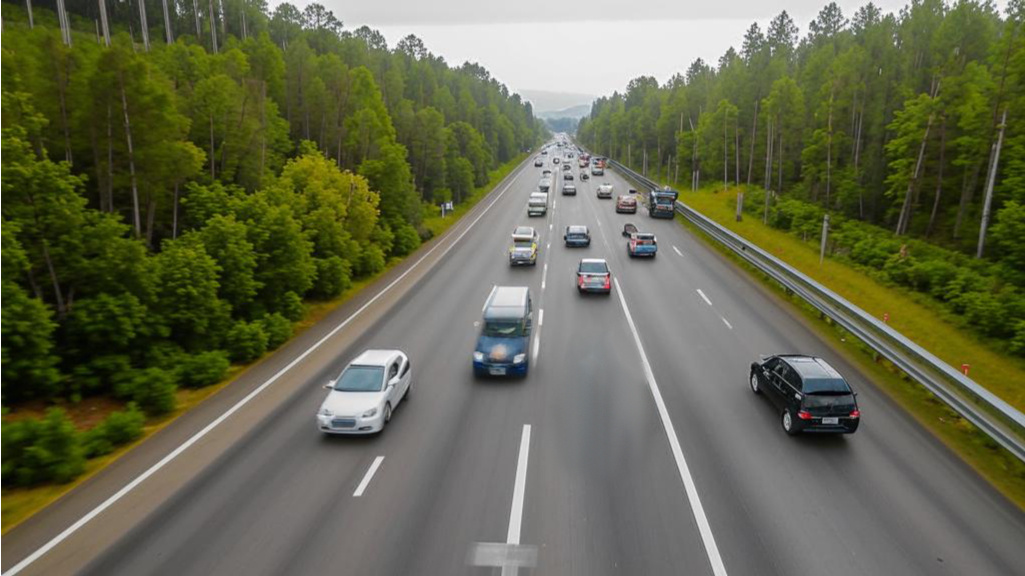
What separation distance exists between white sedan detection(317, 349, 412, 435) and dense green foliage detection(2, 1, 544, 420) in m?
5.02

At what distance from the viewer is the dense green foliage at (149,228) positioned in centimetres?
1591

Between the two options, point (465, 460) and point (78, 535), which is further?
point (465, 460)

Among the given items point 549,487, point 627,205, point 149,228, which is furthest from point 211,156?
point 627,205

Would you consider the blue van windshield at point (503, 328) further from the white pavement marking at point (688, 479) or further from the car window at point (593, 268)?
the car window at point (593, 268)

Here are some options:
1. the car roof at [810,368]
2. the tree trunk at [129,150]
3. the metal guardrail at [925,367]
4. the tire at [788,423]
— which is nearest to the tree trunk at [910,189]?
the metal guardrail at [925,367]

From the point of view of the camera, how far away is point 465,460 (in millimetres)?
12961

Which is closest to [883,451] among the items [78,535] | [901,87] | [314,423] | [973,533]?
[973,533]

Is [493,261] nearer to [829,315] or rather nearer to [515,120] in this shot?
[829,315]

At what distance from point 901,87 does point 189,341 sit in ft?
196

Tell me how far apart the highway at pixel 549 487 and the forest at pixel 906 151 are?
11263 mm

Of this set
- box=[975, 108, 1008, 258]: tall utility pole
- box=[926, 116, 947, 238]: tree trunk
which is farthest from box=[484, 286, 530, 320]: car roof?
box=[926, 116, 947, 238]: tree trunk

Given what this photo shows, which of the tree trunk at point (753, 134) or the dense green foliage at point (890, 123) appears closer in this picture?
the dense green foliage at point (890, 123)

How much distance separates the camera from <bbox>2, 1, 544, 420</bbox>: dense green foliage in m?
15.9

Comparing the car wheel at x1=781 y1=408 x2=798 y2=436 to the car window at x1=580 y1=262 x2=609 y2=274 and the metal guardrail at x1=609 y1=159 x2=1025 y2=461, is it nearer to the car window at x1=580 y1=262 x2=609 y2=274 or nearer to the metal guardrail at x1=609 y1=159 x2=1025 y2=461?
the metal guardrail at x1=609 y1=159 x2=1025 y2=461
